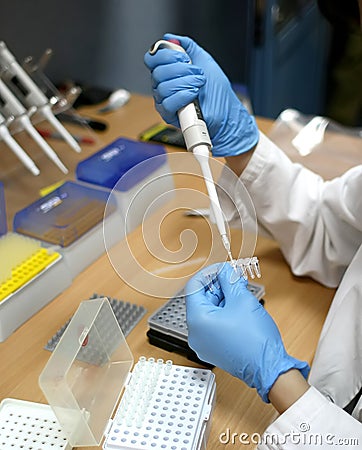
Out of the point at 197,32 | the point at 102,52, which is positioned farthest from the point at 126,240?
the point at 197,32

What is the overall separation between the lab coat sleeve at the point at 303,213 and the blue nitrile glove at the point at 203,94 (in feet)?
0.16

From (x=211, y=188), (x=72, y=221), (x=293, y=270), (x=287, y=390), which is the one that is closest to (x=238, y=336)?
(x=287, y=390)

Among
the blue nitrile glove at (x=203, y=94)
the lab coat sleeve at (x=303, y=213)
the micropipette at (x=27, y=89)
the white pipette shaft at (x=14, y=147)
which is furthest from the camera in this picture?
the micropipette at (x=27, y=89)

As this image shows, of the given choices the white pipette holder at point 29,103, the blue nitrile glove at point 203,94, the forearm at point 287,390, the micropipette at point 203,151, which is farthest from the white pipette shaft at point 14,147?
the forearm at point 287,390

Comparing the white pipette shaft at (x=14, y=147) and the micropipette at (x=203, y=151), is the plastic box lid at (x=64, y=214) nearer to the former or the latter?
the white pipette shaft at (x=14, y=147)

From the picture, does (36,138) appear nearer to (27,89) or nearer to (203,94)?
(27,89)

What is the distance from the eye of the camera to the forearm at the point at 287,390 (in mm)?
814

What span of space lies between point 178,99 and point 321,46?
7.12 ft

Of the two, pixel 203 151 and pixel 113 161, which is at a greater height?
pixel 203 151

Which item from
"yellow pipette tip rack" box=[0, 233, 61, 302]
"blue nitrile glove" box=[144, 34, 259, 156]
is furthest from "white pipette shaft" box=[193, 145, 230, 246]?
"yellow pipette tip rack" box=[0, 233, 61, 302]

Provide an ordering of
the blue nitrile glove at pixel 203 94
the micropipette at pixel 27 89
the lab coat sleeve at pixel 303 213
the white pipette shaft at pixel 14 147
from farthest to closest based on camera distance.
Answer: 1. the micropipette at pixel 27 89
2. the white pipette shaft at pixel 14 147
3. the lab coat sleeve at pixel 303 213
4. the blue nitrile glove at pixel 203 94

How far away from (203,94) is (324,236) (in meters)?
0.33

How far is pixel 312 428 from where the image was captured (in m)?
0.79

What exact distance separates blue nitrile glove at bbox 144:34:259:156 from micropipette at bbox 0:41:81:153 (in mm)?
409
